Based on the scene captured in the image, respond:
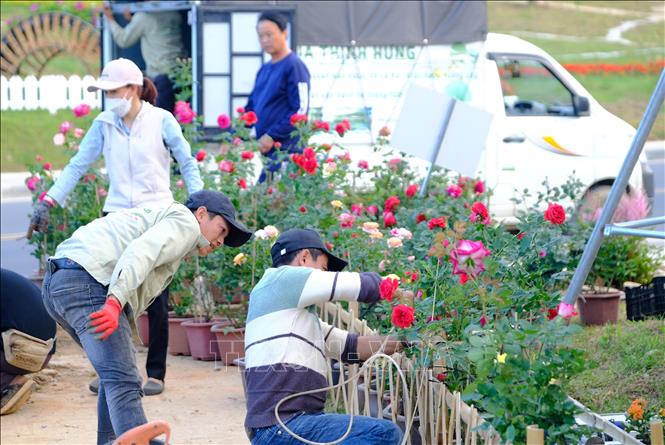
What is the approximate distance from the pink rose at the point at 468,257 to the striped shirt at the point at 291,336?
43 cm

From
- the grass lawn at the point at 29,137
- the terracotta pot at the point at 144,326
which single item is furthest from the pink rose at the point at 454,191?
the grass lawn at the point at 29,137

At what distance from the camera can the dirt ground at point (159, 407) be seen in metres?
5.53

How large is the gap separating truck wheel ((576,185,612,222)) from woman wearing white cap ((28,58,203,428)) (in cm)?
288

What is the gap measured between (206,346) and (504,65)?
5435 millimetres

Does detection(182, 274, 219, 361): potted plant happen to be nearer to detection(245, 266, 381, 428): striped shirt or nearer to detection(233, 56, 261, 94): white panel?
detection(245, 266, 381, 428): striped shirt

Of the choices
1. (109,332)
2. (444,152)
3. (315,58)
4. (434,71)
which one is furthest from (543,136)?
(109,332)

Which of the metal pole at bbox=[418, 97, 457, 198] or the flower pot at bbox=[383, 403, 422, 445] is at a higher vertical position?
the metal pole at bbox=[418, 97, 457, 198]

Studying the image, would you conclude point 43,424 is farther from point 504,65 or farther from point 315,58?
point 504,65

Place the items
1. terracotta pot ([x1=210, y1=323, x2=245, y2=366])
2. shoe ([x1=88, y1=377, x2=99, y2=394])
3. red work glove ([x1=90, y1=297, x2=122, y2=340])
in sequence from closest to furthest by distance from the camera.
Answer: red work glove ([x1=90, y1=297, x2=122, y2=340]) < shoe ([x1=88, y1=377, x2=99, y2=394]) < terracotta pot ([x1=210, y1=323, x2=245, y2=366])

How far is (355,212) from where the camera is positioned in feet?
21.8

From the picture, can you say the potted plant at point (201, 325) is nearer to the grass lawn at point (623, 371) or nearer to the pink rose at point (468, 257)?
the grass lawn at point (623, 371)

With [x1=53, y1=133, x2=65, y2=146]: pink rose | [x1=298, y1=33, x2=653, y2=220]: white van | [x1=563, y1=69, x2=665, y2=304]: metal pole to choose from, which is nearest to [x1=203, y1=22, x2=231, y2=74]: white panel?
[x1=298, y1=33, x2=653, y2=220]: white van

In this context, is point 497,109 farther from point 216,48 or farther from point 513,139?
point 216,48

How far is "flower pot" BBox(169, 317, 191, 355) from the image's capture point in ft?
23.1
